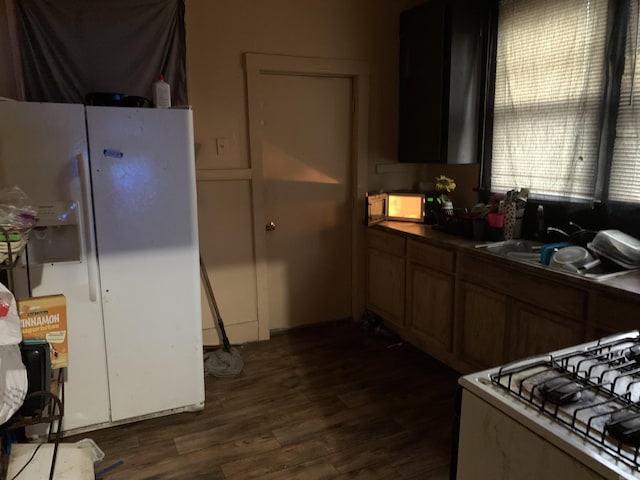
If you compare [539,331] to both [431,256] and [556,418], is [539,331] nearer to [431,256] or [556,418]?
[431,256]

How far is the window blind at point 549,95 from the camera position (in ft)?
8.70

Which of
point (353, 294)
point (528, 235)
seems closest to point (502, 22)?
point (528, 235)

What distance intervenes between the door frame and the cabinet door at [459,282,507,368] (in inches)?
47.2

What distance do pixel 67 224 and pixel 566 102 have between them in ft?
9.17

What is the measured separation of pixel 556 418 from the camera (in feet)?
3.51

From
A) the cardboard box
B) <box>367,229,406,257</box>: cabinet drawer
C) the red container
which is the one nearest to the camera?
the cardboard box

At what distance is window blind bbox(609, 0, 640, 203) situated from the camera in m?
2.43

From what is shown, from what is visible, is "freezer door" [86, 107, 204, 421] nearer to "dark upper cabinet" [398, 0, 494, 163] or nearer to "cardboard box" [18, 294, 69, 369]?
"cardboard box" [18, 294, 69, 369]

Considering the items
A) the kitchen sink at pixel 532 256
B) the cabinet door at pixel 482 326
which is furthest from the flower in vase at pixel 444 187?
the cabinet door at pixel 482 326

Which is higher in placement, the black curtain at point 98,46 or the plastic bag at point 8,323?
the black curtain at point 98,46

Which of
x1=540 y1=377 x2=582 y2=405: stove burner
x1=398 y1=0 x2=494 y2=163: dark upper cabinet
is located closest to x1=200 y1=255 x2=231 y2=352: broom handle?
x1=398 y1=0 x2=494 y2=163: dark upper cabinet

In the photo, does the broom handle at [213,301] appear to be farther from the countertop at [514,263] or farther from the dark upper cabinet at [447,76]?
the dark upper cabinet at [447,76]

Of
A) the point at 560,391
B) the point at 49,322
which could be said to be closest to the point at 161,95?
the point at 49,322

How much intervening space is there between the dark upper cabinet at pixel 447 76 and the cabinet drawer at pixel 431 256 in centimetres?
65
